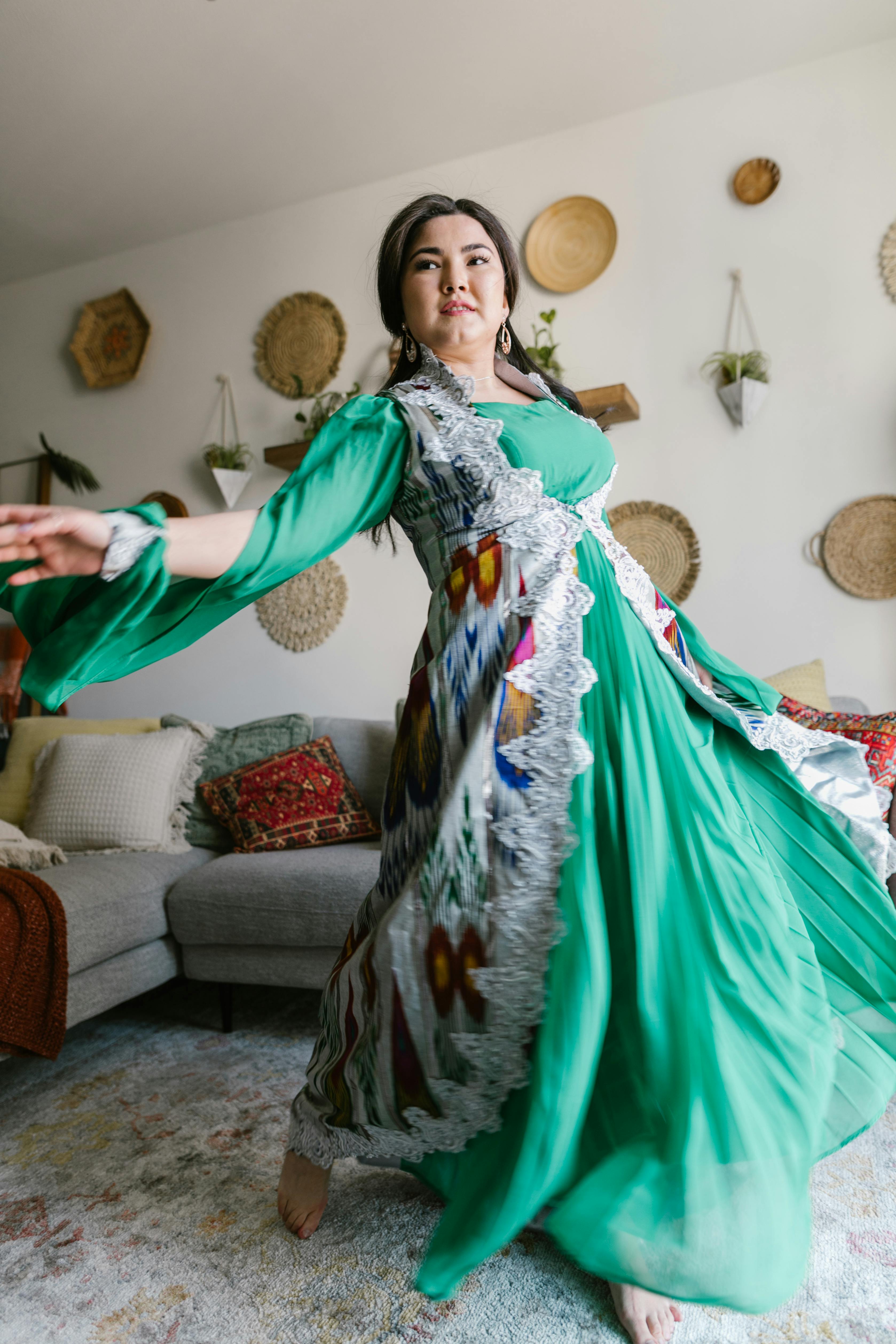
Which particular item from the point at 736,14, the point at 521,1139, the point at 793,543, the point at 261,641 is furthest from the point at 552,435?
the point at 261,641

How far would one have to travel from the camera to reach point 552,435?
3.78ft

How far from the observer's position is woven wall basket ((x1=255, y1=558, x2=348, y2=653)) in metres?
3.49

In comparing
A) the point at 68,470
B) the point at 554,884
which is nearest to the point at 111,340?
the point at 68,470

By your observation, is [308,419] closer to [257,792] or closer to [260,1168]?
[257,792]

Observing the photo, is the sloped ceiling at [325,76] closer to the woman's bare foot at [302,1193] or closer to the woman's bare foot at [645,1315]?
the woman's bare foot at [302,1193]

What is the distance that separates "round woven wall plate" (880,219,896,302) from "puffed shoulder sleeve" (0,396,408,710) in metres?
2.40

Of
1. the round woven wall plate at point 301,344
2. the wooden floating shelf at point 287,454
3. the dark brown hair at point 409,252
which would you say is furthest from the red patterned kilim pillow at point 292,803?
the round woven wall plate at point 301,344

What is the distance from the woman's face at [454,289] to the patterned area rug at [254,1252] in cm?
138

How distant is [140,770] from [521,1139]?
2.16m

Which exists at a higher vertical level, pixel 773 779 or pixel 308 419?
pixel 308 419

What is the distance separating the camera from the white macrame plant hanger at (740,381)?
2834 mm


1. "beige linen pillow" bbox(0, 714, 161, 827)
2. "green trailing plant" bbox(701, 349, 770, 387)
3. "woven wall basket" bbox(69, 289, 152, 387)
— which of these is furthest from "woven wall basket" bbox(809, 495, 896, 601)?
"woven wall basket" bbox(69, 289, 152, 387)

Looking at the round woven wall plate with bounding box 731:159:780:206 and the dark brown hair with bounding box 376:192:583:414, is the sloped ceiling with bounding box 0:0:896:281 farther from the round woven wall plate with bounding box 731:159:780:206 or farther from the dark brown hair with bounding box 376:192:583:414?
the dark brown hair with bounding box 376:192:583:414

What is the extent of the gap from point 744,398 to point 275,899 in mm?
2155
